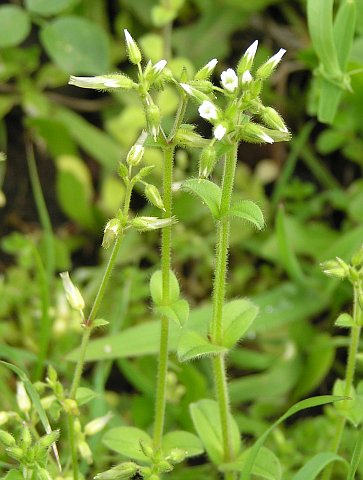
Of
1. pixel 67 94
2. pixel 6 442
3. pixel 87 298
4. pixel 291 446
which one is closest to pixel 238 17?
pixel 67 94

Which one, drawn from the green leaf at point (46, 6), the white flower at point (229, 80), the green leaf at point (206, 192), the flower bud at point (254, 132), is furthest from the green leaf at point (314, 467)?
the green leaf at point (46, 6)

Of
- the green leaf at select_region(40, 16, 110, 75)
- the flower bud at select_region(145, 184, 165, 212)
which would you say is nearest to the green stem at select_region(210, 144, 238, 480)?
the flower bud at select_region(145, 184, 165, 212)

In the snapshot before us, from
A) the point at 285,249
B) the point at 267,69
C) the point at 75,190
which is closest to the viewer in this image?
the point at 267,69

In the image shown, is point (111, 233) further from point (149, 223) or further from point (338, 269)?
point (338, 269)

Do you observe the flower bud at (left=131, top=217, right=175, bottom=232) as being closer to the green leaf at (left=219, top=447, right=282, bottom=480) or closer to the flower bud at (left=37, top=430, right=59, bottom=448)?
the flower bud at (left=37, top=430, right=59, bottom=448)

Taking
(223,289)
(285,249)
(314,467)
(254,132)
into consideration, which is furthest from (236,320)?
(285,249)
